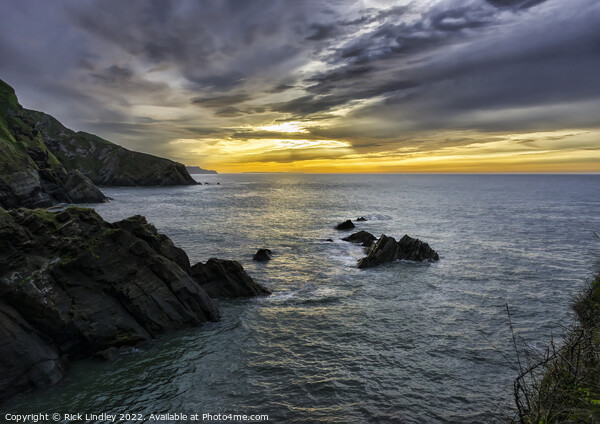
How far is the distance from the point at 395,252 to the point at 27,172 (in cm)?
8828

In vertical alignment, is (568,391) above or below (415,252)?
above

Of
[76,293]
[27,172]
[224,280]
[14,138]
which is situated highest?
[14,138]

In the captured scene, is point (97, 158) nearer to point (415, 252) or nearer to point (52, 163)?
point (52, 163)

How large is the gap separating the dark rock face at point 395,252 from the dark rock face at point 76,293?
21915 mm

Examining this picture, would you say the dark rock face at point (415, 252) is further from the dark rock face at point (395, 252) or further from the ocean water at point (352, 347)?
the ocean water at point (352, 347)

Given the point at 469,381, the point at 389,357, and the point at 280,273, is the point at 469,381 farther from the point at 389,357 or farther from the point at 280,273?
the point at 280,273

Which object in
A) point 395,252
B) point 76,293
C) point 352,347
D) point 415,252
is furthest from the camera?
point 415,252

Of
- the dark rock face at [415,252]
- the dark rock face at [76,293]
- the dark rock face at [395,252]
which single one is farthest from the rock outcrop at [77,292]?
the dark rock face at [415,252]

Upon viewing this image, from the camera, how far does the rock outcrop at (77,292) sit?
16.7 metres

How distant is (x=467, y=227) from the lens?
69125mm

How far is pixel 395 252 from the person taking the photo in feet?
139

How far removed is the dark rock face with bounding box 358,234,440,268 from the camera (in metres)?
40.5

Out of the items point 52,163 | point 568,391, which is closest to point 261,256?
point 568,391

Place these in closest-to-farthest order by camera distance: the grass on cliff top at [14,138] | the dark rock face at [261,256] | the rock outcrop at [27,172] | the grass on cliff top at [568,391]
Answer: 1. the grass on cliff top at [568,391]
2. the dark rock face at [261,256]
3. the rock outcrop at [27,172]
4. the grass on cliff top at [14,138]
